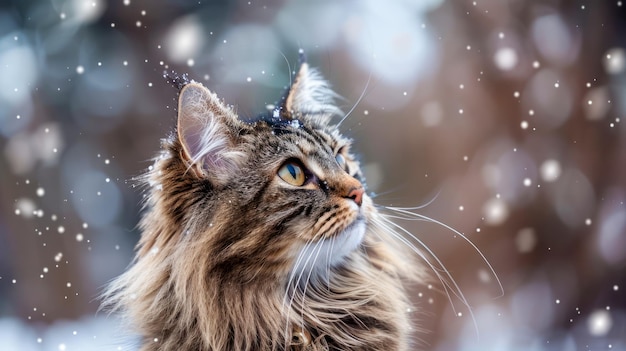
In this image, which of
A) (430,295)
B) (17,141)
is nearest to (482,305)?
→ (430,295)

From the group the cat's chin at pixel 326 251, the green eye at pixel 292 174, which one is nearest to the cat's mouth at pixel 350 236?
the cat's chin at pixel 326 251

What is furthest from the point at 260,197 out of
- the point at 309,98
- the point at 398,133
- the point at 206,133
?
the point at 398,133

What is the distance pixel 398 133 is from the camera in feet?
3.94

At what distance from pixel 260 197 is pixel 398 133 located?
1.65 feet

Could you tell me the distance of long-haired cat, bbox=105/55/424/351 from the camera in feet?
2.59

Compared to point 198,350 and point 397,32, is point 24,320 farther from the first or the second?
point 397,32

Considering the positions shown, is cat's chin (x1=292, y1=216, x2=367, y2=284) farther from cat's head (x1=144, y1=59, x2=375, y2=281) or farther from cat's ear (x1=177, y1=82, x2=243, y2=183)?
cat's ear (x1=177, y1=82, x2=243, y2=183)

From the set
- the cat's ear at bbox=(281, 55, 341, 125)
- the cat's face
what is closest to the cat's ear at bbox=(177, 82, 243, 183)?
the cat's face

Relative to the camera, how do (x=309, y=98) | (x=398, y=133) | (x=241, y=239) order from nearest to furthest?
(x=241, y=239) < (x=309, y=98) < (x=398, y=133)

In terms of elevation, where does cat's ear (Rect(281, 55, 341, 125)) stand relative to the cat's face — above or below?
above

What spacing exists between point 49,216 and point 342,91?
63cm

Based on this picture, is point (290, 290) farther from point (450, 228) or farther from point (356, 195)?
point (450, 228)

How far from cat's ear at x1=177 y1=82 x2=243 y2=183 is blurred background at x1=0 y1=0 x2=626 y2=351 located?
0.08m

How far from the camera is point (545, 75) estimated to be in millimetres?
1312
